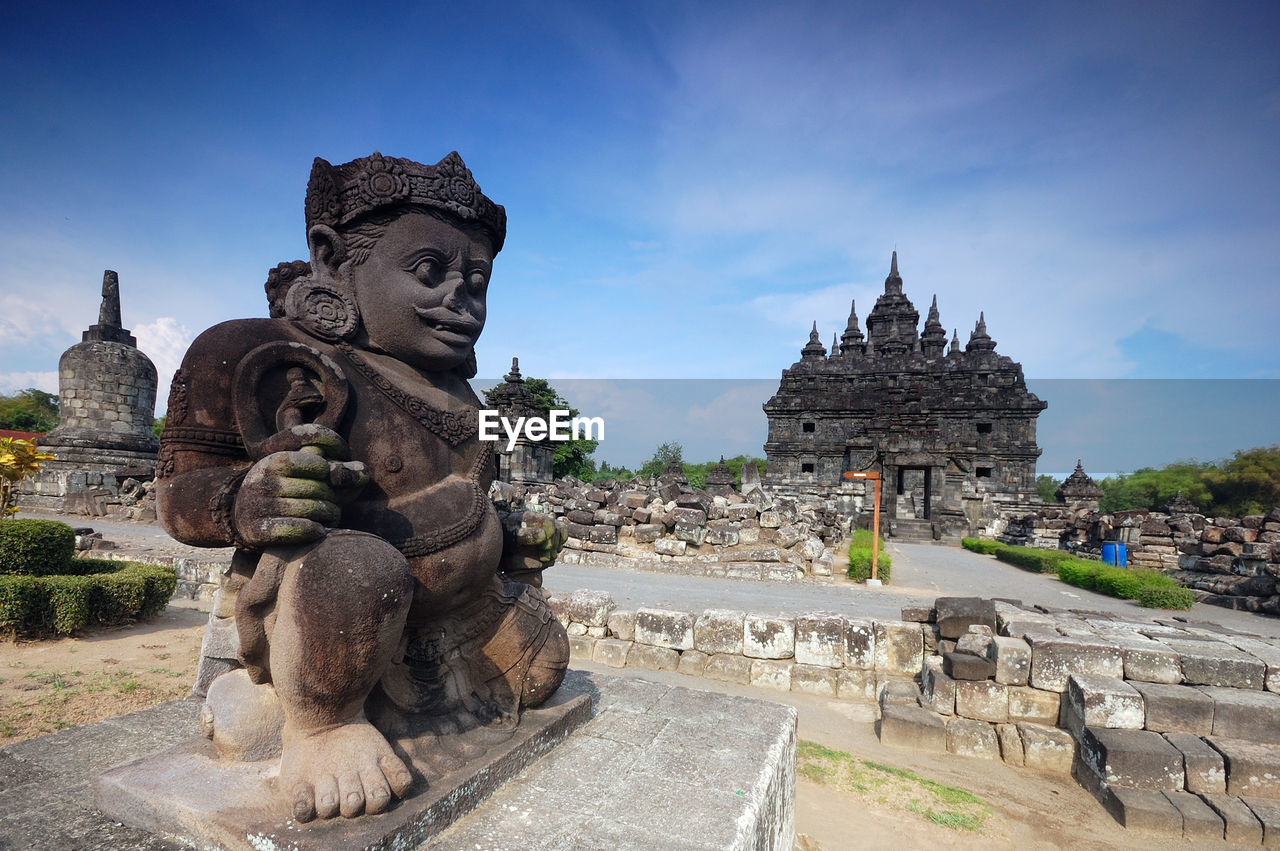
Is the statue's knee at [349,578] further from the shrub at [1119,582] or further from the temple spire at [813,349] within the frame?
the temple spire at [813,349]

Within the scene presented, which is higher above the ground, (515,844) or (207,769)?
(207,769)

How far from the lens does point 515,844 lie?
5.95 feet

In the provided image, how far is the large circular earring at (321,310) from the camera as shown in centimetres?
211

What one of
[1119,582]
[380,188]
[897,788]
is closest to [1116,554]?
[1119,582]

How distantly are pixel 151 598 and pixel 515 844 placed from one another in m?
7.10

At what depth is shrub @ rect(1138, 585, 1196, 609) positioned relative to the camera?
372 inches

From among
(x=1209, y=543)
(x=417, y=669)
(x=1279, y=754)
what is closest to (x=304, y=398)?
(x=417, y=669)

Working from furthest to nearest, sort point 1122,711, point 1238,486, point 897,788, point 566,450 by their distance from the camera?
1. point 566,450
2. point 1238,486
3. point 1122,711
4. point 897,788

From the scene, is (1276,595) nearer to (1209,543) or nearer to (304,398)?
(1209,543)

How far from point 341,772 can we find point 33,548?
23.5 feet

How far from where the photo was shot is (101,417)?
16156mm

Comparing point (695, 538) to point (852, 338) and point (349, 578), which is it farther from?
point (852, 338)

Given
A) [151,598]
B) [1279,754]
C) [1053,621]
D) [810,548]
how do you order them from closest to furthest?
[1279,754] < [1053,621] < [151,598] < [810,548]

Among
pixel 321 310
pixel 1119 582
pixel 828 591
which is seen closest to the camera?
pixel 321 310
